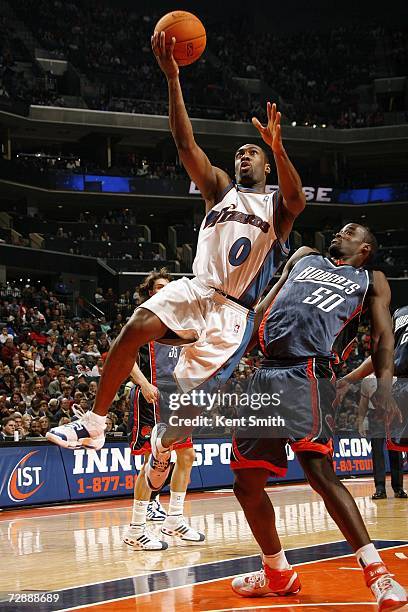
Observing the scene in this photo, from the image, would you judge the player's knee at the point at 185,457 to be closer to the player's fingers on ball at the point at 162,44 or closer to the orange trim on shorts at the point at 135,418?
the orange trim on shorts at the point at 135,418

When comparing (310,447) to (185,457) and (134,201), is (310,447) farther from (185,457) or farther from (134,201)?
(134,201)

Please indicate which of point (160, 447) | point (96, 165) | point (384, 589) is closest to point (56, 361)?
point (160, 447)

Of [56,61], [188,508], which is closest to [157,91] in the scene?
[56,61]

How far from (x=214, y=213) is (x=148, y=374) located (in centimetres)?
338

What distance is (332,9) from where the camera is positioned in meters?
44.9

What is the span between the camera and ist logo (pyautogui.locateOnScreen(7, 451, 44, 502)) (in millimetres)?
11234

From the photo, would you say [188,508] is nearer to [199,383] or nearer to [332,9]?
[199,383]

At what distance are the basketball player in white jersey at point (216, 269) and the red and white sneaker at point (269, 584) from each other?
124cm

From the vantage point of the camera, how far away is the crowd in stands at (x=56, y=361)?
49.2ft

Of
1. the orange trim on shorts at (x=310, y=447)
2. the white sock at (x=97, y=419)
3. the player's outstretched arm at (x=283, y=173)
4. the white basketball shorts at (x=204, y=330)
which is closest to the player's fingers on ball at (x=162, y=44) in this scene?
the player's outstretched arm at (x=283, y=173)

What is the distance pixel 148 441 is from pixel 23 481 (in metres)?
3.92

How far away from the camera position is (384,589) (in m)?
4.34

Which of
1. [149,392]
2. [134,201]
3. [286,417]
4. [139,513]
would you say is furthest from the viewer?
[134,201]

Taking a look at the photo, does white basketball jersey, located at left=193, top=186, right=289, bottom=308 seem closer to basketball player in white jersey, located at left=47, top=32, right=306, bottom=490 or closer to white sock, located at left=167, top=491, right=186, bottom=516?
basketball player in white jersey, located at left=47, top=32, right=306, bottom=490
